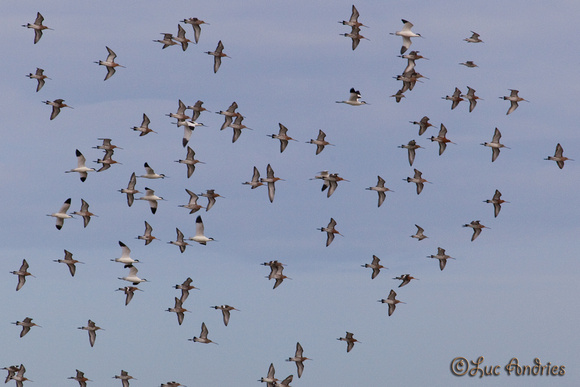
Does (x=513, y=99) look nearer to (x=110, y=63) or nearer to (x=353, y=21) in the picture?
(x=353, y=21)

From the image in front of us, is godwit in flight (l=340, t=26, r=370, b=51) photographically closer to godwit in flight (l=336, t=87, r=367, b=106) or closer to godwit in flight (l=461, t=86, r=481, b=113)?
godwit in flight (l=336, t=87, r=367, b=106)

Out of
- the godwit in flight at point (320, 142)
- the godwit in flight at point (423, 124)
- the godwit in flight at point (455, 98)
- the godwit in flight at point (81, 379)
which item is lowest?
the godwit in flight at point (81, 379)

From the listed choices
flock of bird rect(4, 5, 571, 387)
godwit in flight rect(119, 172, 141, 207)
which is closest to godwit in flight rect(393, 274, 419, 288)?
flock of bird rect(4, 5, 571, 387)

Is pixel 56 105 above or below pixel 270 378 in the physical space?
above

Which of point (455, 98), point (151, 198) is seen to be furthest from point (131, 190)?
→ point (455, 98)

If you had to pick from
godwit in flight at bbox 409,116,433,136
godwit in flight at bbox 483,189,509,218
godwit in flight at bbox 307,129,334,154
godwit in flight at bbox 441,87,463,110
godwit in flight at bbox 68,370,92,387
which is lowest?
godwit in flight at bbox 68,370,92,387

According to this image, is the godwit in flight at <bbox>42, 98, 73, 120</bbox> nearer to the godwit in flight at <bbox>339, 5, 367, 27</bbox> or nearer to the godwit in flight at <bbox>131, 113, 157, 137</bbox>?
the godwit in flight at <bbox>131, 113, 157, 137</bbox>

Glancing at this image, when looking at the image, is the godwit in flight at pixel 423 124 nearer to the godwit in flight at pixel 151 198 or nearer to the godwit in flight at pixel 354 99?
the godwit in flight at pixel 354 99

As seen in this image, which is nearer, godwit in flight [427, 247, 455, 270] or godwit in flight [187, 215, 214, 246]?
godwit in flight [187, 215, 214, 246]

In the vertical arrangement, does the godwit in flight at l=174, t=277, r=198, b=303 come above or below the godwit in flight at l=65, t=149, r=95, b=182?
below

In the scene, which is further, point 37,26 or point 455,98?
point 455,98

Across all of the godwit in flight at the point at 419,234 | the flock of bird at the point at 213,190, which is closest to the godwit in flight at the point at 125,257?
the flock of bird at the point at 213,190

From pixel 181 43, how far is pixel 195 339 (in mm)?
24237

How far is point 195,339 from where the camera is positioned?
97.2m
